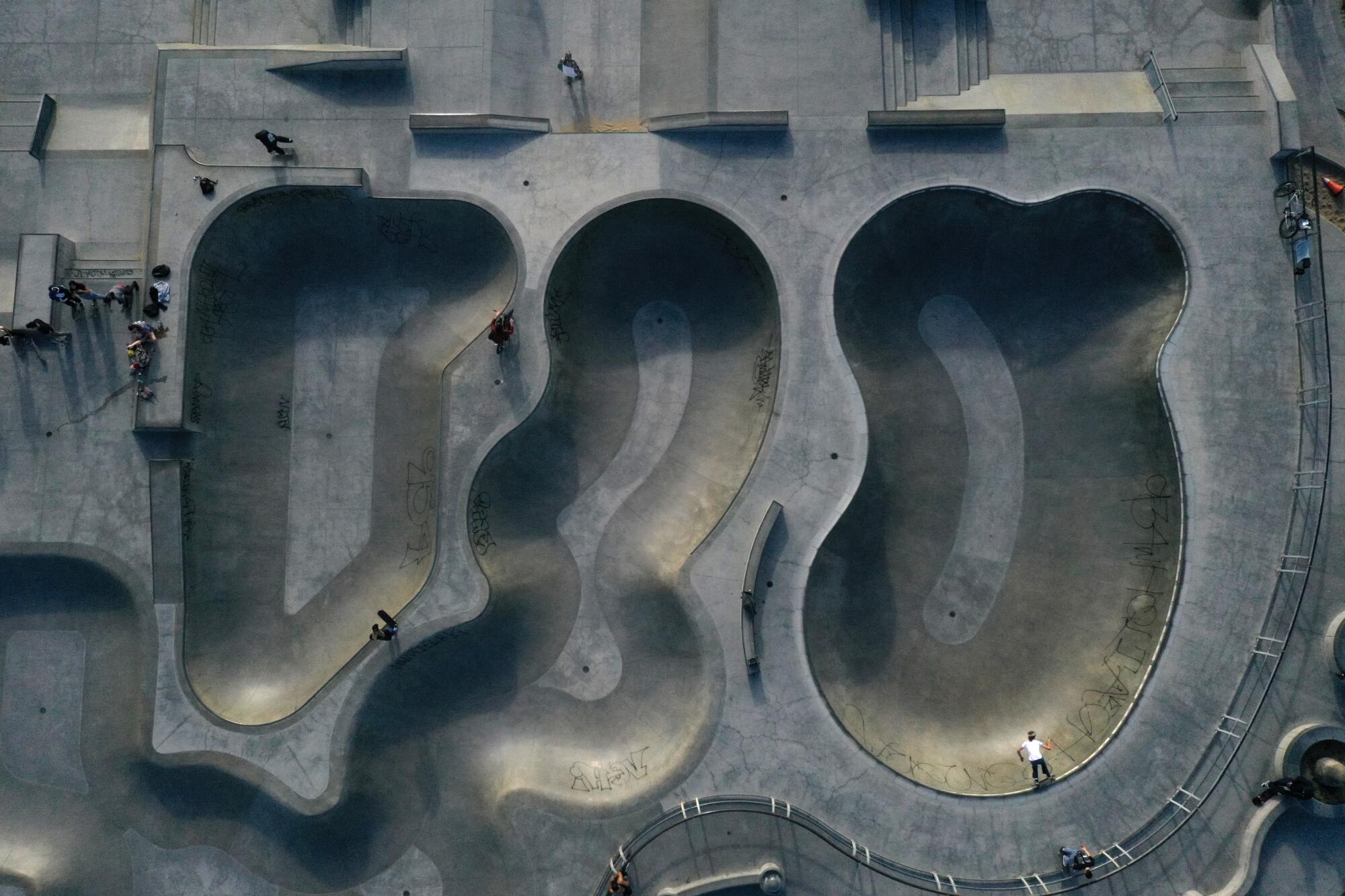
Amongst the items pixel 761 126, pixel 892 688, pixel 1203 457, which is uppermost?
pixel 761 126

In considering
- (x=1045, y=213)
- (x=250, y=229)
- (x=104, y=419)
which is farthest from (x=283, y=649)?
(x=1045, y=213)

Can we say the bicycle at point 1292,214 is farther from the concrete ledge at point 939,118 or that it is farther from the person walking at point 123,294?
the person walking at point 123,294

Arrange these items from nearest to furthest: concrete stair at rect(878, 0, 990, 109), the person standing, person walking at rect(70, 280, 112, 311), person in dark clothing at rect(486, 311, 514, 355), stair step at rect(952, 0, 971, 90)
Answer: the person standing, person in dark clothing at rect(486, 311, 514, 355), person walking at rect(70, 280, 112, 311), concrete stair at rect(878, 0, 990, 109), stair step at rect(952, 0, 971, 90)

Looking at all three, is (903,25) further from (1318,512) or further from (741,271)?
(1318,512)

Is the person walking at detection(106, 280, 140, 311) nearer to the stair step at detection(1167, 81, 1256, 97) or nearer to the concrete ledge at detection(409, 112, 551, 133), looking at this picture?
the concrete ledge at detection(409, 112, 551, 133)

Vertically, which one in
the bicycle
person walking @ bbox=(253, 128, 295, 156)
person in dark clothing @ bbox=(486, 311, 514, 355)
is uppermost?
person walking @ bbox=(253, 128, 295, 156)

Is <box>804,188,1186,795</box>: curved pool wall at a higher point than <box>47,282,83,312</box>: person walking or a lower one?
lower

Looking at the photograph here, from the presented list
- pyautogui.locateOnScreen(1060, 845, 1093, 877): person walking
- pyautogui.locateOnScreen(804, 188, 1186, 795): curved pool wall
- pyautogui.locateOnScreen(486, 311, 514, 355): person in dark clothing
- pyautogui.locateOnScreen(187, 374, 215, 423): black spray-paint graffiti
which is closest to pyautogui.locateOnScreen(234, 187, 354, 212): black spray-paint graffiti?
pyautogui.locateOnScreen(187, 374, 215, 423): black spray-paint graffiti
